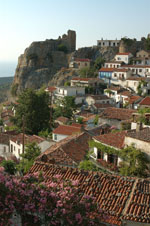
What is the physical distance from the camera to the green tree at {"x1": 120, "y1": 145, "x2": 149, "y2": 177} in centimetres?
1314

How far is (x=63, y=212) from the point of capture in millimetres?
7469

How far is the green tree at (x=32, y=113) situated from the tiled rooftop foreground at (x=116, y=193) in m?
26.9

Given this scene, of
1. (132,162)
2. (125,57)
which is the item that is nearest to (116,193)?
(132,162)

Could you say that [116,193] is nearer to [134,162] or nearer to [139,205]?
[139,205]

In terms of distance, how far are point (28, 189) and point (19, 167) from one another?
44.8 feet

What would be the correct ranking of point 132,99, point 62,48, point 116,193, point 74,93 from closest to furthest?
point 116,193, point 132,99, point 74,93, point 62,48

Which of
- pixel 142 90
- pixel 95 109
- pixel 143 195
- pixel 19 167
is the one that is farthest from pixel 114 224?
pixel 142 90

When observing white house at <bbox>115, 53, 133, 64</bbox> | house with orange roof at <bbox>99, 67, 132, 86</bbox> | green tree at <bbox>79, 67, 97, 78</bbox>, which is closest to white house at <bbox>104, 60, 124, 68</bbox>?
white house at <bbox>115, 53, 133, 64</bbox>

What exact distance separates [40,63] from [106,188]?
8234 centimetres

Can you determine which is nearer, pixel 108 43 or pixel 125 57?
pixel 125 57

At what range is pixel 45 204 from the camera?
7.75m

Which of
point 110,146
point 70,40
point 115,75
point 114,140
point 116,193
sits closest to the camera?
point 116,193

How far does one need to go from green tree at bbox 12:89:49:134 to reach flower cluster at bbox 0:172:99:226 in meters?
30.5

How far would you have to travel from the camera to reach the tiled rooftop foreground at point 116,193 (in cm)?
895
